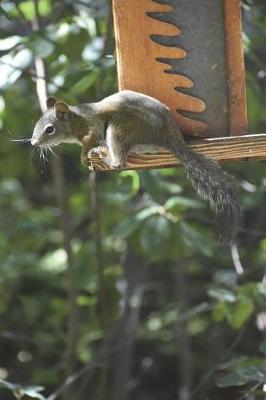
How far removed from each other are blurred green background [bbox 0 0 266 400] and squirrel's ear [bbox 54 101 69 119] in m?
0.22

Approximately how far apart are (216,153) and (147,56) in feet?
1.10

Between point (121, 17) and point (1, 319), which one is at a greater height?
point (121, 17)

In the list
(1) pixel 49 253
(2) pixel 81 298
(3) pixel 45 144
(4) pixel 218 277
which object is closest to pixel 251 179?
(4) pixel 218 277

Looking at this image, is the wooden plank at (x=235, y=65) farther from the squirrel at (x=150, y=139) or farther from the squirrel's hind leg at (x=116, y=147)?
the squirrel's hind leg at (x=116, y=147)

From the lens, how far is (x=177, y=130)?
1960 mm

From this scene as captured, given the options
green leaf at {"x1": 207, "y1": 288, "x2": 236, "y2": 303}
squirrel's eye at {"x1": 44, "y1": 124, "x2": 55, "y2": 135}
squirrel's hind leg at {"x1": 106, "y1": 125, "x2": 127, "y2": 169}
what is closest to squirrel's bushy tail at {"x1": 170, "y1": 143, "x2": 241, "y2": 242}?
squirrel's hind leg at {"x1": 106, "y1": 125, "x2": 127, "y2": 169}

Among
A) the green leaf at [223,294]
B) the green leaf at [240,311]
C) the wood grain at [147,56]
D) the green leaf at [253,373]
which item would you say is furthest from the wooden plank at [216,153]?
the green leaf at [240,311]

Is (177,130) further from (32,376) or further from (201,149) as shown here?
(32,376)

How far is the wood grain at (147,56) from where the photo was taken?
2.06 metres

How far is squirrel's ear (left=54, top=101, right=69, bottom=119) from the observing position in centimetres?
206

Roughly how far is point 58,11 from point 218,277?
1113 millimetres

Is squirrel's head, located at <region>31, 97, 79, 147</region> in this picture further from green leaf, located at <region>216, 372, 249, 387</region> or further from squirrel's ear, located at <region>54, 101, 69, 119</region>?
green leaf, located at <region>216, 372, 249, 387</region>

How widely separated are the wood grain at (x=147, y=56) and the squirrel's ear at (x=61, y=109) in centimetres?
15

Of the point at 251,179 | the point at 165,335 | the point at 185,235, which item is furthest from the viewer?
the point at 165,335
